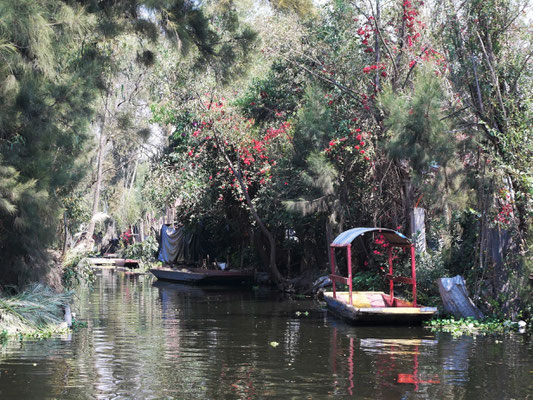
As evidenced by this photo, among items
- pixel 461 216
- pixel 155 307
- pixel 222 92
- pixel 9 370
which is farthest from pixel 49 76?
pixel 222 92

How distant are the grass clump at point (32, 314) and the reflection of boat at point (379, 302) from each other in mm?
6360

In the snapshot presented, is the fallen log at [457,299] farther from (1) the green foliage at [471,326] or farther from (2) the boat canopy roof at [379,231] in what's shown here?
(2) the boat canopy roof at [379,231]

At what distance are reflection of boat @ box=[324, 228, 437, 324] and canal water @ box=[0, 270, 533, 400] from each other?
0.96ft

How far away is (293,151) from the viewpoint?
76.7 feet

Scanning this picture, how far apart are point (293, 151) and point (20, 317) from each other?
1168cm

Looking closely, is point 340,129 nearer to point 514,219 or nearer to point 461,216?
point 461,216

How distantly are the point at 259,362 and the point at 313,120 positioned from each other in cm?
1111

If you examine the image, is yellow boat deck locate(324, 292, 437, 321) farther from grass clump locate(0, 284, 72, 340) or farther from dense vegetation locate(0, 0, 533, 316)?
grass clump locate(0, 284, 72, 340)

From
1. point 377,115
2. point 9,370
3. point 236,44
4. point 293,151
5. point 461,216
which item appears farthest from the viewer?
point 293,151

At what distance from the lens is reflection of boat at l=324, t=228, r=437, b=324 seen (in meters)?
15.5

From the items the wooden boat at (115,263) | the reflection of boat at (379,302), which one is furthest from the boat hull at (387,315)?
the wooden boat at (115,263)

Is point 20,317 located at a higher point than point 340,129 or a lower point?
lower

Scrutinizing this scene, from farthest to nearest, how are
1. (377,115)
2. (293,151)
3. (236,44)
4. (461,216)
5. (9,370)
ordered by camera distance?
1. (293,151)
2. (377,115)
3. (461,216)
4. (236,44)
5. (9,370)

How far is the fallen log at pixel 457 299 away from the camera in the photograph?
15773mm
